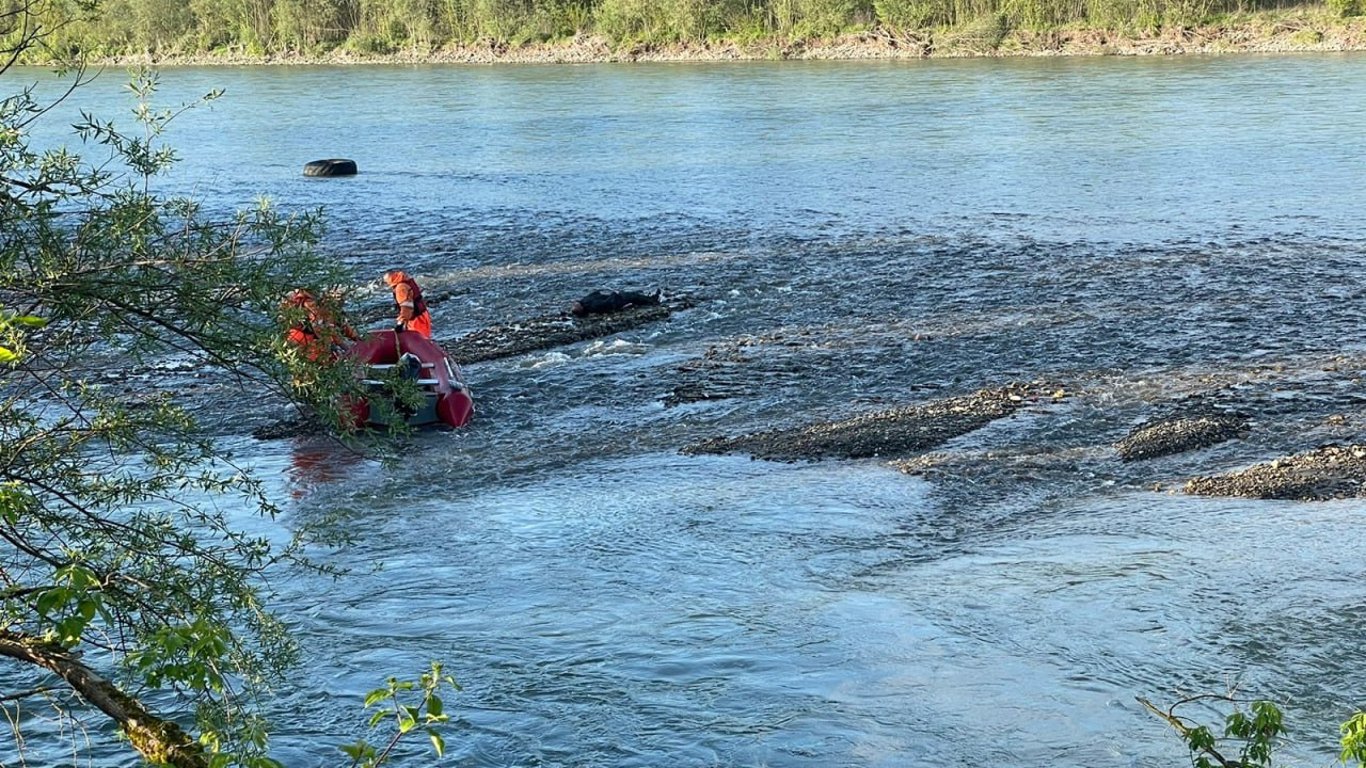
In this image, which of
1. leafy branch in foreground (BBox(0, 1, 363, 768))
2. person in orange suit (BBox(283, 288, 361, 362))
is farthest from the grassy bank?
leafy branch in foreground (BBox(0, 1, 363, 768))

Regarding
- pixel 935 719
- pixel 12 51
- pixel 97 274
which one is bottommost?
pixel 935 719

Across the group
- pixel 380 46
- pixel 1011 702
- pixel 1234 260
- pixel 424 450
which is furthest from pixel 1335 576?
pixel 380 46

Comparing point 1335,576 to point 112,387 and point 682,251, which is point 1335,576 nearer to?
point 112,387

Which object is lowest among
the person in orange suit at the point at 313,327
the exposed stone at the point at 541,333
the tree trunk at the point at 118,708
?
the exposed stone at the point at 541,333

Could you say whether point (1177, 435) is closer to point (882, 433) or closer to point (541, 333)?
point (882, 433)

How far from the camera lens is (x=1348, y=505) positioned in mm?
11438

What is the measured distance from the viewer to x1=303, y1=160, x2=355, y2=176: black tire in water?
118 ft

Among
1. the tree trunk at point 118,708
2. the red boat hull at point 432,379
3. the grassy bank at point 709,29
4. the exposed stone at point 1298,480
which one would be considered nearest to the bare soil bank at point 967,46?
the grassy bank at point 709,29

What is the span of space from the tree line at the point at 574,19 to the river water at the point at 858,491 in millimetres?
36530

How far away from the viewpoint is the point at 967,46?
2675 inches

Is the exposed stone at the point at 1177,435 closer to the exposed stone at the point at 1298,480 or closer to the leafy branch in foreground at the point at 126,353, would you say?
the exposed stone at the point at 1298,480

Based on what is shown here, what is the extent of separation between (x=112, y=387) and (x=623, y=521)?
7.23 m

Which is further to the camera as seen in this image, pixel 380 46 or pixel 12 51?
pixel 380 46

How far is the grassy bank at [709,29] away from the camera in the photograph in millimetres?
63094
